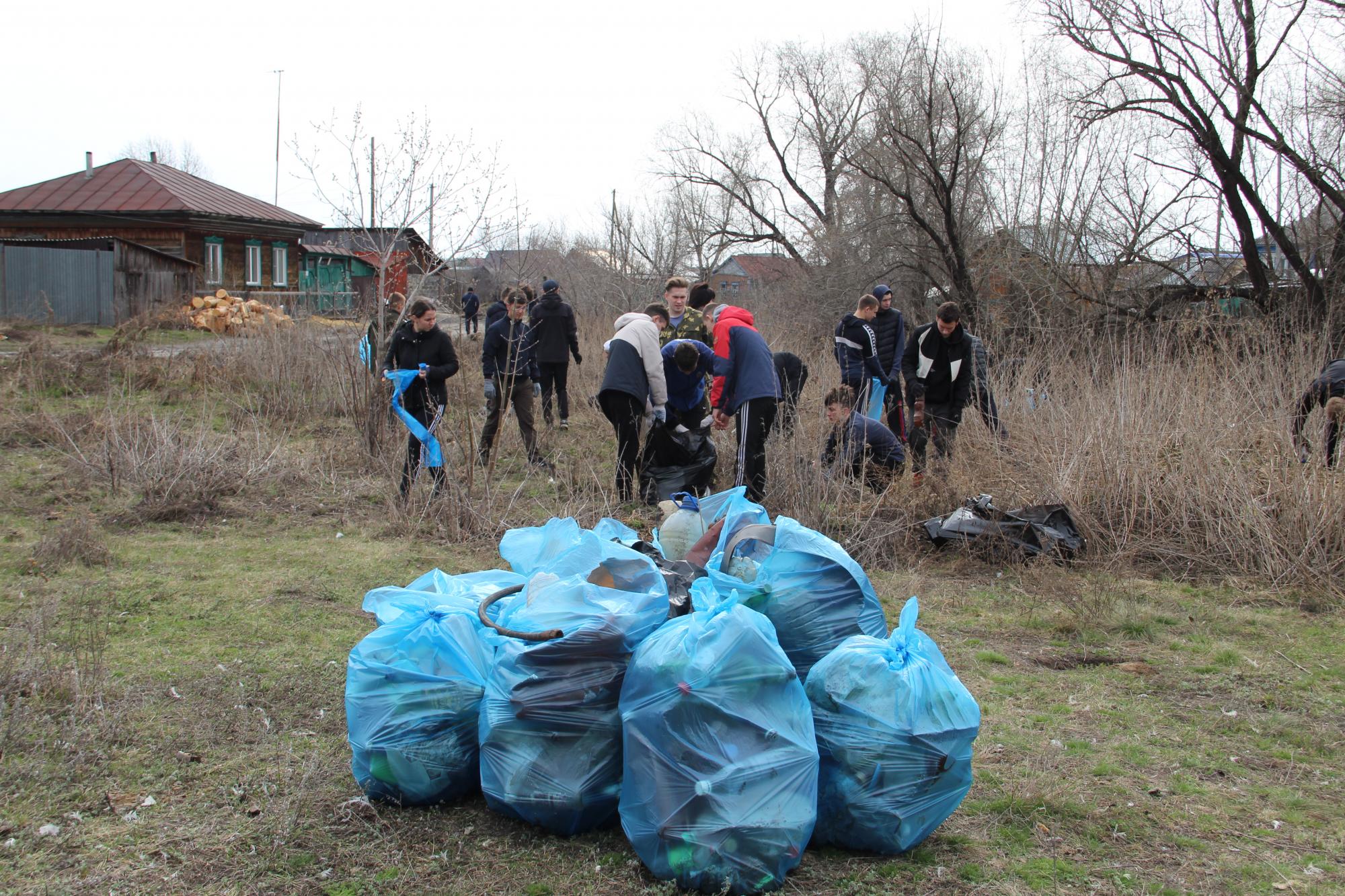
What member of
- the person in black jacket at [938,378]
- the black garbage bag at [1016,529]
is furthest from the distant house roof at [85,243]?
the black garbage bag at [1016,529]

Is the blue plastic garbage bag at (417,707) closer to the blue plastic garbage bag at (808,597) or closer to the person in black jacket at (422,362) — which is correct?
the blue plastic garbage bag at (808,597)

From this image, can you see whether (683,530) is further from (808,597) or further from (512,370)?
(512,370)

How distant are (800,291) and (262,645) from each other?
757 inches

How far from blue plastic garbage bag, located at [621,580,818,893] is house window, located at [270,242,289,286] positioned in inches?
1174

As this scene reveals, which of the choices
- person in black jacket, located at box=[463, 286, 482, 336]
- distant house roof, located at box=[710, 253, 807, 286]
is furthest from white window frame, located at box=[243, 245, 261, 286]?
distant house roof, located at box=[710, 253, 807, 286]

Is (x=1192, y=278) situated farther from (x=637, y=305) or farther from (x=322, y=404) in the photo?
(x=322, y=404)

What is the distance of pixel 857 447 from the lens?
670 centimetres

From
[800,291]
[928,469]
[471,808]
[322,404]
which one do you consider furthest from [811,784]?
[800,291]

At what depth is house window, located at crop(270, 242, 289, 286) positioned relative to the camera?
29.5 meters

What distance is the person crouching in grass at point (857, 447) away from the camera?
6.54 m

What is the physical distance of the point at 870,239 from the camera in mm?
20094

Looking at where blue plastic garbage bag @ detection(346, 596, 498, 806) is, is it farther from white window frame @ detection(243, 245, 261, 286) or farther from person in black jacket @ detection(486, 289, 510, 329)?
white window frame @ detection(243, 245, 261, 286)

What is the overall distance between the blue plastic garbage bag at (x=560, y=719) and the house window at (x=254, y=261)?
28.5m

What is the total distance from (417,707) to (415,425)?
14.3ft
